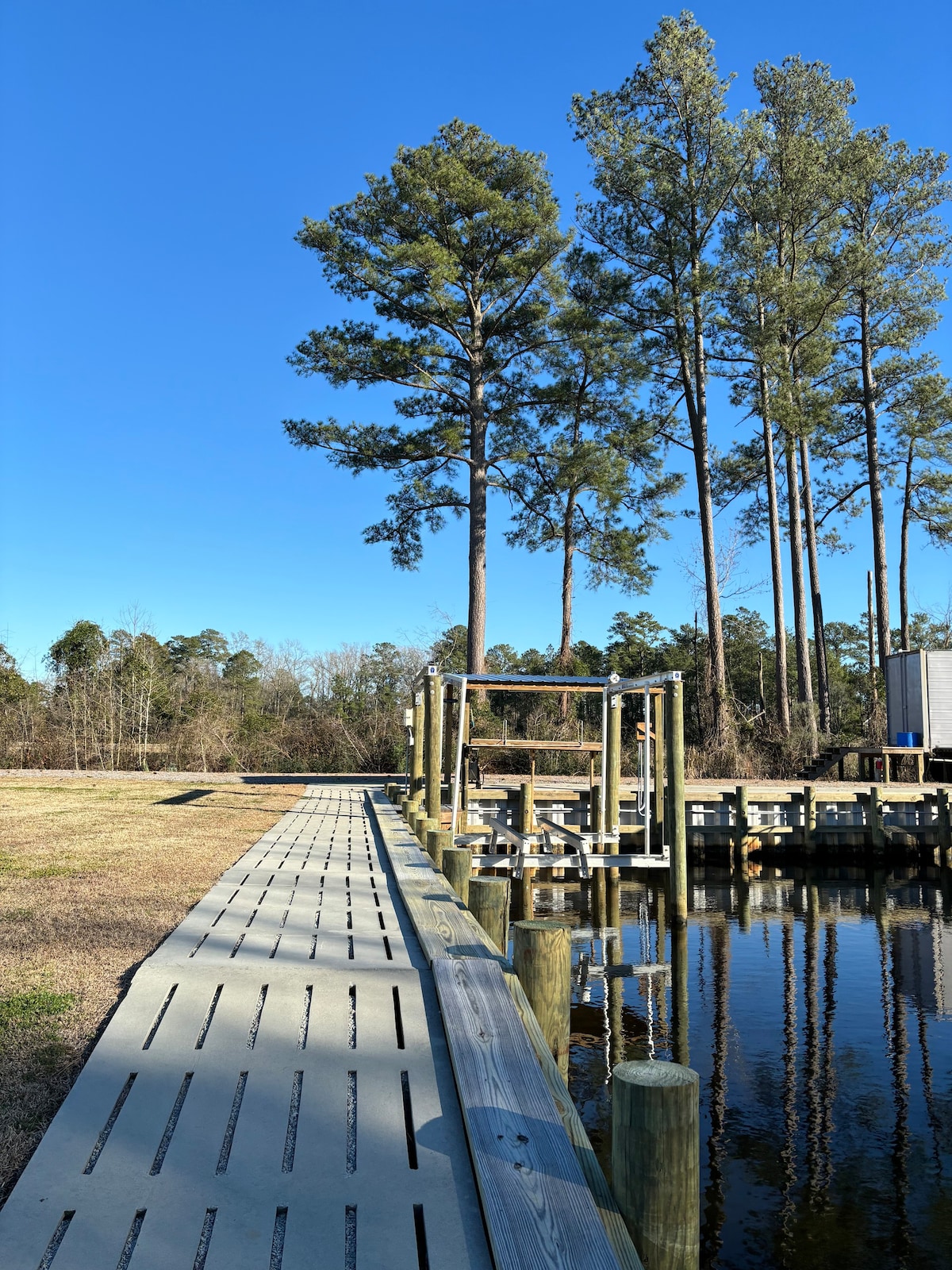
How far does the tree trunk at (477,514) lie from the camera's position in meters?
23.5

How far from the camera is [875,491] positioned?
1121 inches

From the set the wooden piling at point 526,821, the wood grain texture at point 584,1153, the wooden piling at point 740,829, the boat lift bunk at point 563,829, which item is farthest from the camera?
the wooden piling at point 740,829

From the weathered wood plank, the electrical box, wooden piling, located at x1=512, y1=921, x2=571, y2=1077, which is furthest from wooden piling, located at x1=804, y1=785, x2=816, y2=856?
wooden piling, located at x1=512, y1=921, x2=571, y2=1077

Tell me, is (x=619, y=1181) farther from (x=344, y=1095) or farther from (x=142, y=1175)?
(x=142, y=1175)

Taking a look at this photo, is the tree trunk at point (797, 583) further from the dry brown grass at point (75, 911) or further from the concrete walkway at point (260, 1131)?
the concrete walkway at point (260, 1131)

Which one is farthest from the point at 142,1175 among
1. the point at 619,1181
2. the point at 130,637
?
the point at 130,637

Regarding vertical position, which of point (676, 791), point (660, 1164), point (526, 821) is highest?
point (676, 791)

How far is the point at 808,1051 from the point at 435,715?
585cm

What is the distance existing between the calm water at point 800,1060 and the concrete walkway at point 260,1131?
7.33 feet

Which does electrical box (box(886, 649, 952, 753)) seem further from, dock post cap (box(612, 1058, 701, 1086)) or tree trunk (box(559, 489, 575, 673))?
dock post cap (box(612, 1058, 701, 1086))

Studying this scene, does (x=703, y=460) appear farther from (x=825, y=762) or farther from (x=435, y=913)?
(x=435, y=913)

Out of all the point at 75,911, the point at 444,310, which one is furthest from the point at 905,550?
the point at 75,911

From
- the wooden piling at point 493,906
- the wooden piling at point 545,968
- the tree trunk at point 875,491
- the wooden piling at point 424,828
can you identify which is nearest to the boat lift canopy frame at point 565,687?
the wooden piling at point 424,828

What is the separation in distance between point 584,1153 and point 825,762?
21161mm
